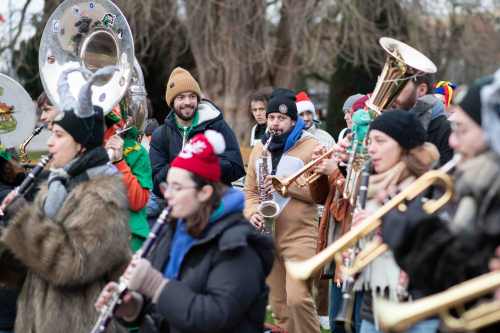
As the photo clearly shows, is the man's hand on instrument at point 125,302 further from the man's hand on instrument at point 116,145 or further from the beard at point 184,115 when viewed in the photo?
the beard at point 184,115

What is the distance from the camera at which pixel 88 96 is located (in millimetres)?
3006

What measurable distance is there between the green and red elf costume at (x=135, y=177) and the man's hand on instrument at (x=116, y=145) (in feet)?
0.13

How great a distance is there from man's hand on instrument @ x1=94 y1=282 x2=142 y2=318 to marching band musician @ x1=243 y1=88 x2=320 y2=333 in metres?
2.00

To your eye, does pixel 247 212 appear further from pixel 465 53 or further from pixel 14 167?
pixel 465 53

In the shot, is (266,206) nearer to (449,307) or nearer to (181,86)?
(181,86)

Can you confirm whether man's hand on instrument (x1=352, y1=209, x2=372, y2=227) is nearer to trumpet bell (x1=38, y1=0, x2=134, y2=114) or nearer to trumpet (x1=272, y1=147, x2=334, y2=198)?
trumpet (x1=272, y1=147, x2=334, y2=198)

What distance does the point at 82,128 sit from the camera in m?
2.94

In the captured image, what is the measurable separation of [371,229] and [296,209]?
2.20 metres

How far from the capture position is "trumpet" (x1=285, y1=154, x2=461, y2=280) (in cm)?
227

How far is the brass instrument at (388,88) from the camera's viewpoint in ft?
10.7

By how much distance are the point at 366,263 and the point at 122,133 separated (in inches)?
92.9

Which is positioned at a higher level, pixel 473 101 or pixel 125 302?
pixel 473 101

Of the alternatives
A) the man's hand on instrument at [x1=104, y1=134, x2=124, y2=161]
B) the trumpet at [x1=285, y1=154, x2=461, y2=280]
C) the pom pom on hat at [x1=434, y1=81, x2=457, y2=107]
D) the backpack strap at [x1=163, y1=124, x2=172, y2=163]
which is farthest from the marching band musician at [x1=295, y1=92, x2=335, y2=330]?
the trumpet at [x1=285, y1=154, x2=461, y2=280]

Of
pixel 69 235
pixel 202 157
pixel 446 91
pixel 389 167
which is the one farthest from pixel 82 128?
pixel 446 91
